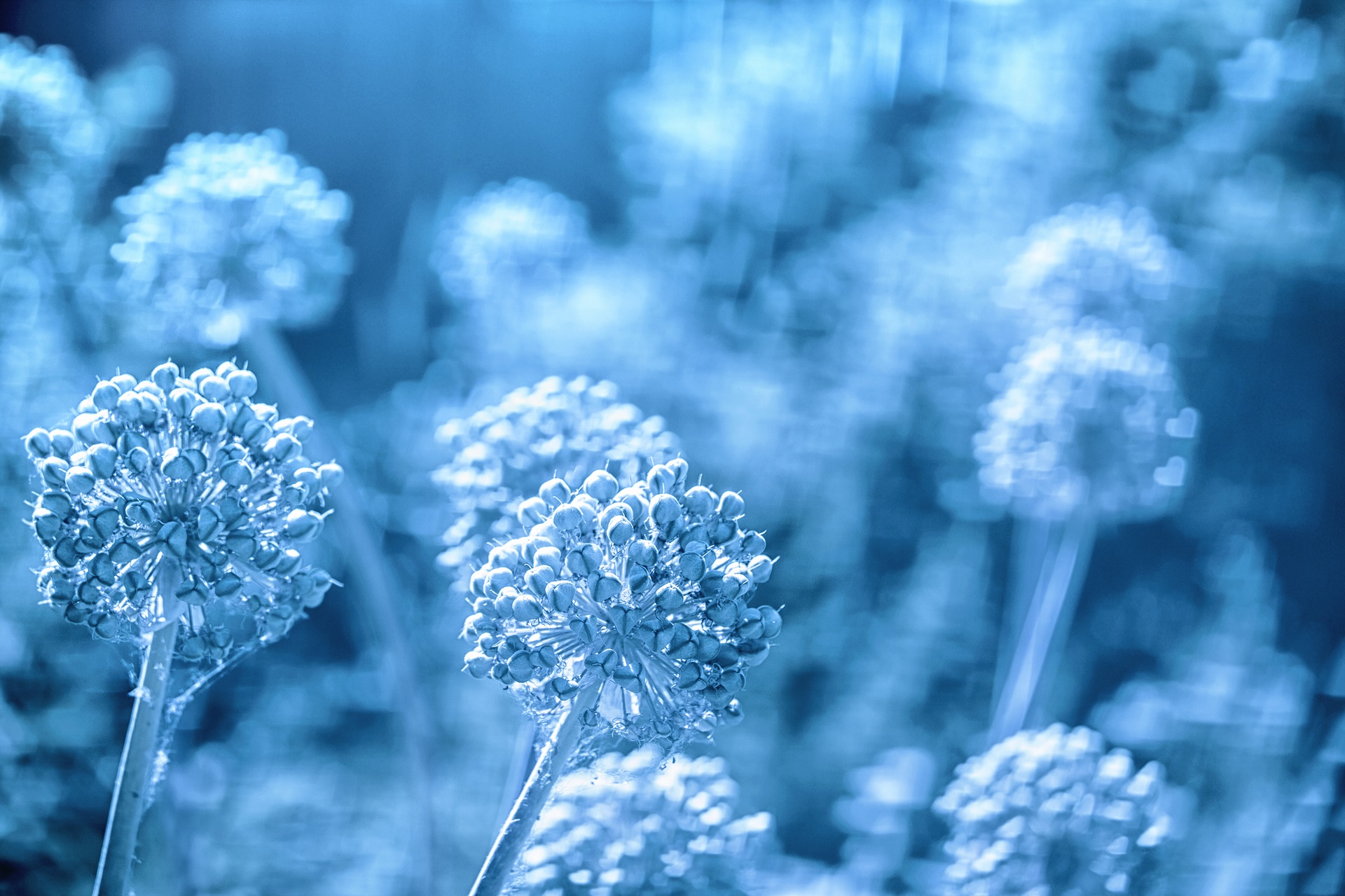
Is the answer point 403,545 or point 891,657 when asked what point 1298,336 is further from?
point 403,545

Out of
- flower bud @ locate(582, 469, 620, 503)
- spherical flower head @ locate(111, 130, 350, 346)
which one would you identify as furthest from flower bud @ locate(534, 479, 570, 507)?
spherical flower head @ locate(111, 130, 350, 346)

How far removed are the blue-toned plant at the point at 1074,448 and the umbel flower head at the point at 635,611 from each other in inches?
20.1

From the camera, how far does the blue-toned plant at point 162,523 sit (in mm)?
448

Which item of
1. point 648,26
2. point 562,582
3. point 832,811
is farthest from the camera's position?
point 648,26

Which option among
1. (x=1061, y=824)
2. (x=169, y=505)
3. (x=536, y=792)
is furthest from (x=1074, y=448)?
(x=169, y=505)

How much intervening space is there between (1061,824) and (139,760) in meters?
0.62

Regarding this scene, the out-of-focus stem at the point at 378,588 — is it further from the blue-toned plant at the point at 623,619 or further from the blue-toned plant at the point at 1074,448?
the blue-toned plant at the point at 1074,448

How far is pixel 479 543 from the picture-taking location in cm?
66

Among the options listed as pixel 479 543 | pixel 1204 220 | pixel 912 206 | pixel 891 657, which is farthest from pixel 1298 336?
pixel 479 543

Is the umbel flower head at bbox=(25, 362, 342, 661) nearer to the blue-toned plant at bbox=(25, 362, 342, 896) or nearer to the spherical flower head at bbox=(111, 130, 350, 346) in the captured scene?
the blue-toned plant at bbox=(25, 362, 342, 896)

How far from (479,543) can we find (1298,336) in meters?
1.02

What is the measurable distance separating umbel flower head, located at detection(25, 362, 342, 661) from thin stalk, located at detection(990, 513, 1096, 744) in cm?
71

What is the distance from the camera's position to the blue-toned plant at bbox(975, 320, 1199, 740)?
857 mm

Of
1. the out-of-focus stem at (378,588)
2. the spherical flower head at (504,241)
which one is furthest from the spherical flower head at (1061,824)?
the spherical flower head at (504,241)
